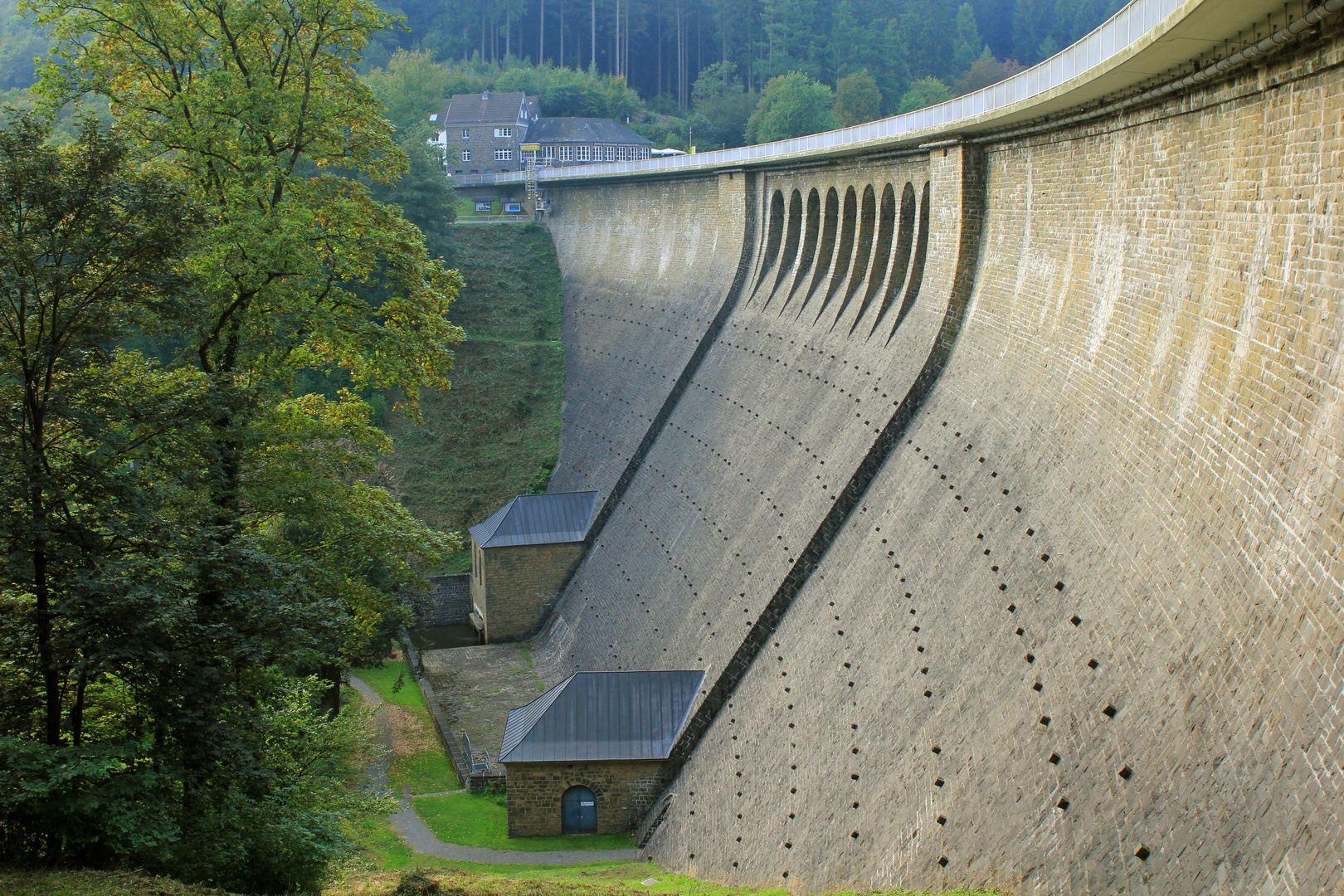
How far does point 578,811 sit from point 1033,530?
11707 millimetres

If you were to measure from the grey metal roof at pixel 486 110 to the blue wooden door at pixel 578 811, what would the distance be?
55993 millimetres

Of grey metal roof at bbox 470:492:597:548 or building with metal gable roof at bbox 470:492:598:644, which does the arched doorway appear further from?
grey metal roof at bbox 470:492:597:548

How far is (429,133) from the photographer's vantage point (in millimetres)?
54688

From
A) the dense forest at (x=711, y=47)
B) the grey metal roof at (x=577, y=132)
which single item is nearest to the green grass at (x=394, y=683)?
the grey metal roof at (x=577, y=132)

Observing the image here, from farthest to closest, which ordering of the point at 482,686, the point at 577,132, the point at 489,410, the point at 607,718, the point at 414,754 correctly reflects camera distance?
the point at 577,132
the point at 489,410
the point at 482,686
the point at 414,754
the point at 607,718

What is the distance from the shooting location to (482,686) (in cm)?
3136

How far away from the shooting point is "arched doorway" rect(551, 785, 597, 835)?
2247cm

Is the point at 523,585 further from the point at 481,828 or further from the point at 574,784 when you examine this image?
the point at 574,784

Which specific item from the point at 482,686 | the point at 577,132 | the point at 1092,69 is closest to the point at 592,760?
the point at 482,686

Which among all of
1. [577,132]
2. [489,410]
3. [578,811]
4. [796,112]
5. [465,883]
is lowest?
[578,811]

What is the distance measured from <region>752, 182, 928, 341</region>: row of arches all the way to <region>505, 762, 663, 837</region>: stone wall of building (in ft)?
33.8

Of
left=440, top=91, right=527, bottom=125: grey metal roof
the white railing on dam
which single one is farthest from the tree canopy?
the white railing on dam

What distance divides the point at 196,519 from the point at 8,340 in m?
3.04

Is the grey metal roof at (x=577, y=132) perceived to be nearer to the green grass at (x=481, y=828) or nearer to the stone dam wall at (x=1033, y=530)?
the stone dam wall at (x=1033, y=530)
